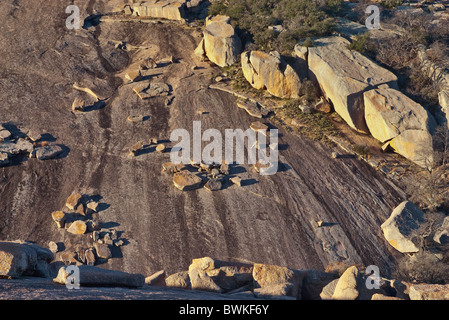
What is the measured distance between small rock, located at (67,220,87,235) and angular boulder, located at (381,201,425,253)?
12407 millimetres

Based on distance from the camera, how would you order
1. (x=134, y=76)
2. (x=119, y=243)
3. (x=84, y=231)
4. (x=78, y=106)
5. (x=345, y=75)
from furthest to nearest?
(x=134, y=76)
(x=345, y=75)
(x=78, y=106)
(x=84, y=231)
(x=119, y=243)

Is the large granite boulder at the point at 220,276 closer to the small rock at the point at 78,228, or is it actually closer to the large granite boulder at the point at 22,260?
the large granite boulder at the point at 22,260

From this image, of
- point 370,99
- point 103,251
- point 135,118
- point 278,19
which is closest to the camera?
point 103,251

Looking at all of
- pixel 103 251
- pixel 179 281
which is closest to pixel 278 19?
pixel 103 251

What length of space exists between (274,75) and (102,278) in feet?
54.0

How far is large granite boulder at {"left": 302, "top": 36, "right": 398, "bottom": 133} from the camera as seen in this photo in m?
23.1

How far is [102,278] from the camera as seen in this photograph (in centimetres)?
1189

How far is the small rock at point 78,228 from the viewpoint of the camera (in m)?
17.5

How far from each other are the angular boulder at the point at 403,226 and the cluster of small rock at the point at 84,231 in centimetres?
1097

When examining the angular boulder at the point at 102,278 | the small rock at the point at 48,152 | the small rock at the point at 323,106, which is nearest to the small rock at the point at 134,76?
the small rock at the point at 48,152

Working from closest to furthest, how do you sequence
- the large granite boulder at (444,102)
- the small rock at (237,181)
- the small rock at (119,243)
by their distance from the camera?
the small rock at (119,243) < the small rock at (237,181) < the large granite boulder at (444,102)

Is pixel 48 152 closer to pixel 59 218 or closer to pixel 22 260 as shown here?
pixel 59 218

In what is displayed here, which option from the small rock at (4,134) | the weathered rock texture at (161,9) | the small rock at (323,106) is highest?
the weathered rock texture at (161,9)

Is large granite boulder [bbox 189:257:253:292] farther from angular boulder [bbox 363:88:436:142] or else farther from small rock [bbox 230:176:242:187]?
angular boulder [bbox 363:88:436:142]
